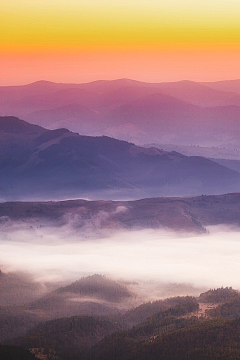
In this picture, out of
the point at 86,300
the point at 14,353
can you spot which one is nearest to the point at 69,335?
the point at 14,353

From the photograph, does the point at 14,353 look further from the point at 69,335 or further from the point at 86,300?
the point at 86,300

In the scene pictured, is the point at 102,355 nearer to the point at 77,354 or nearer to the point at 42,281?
the point at 77,354

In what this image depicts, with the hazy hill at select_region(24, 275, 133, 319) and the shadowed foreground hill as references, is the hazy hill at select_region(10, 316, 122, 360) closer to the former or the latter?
the shadowed foreground hill

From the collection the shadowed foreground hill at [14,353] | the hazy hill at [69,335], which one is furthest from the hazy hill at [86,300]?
the shadowed foreground hill at [14,353]

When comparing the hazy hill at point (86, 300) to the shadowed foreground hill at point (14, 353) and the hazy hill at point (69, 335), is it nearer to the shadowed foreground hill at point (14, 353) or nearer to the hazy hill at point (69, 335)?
the hazy hill at point (69, 335)

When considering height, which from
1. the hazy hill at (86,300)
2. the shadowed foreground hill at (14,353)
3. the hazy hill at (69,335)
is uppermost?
the hazy hill at (86,300)

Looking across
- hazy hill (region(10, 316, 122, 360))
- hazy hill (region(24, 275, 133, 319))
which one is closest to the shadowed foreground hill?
hazy hill (region(10, 316, 122, 360))

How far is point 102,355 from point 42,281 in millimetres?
80164

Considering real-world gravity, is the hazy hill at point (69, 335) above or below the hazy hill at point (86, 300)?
below

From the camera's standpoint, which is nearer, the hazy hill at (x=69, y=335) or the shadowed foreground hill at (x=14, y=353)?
the shadowed foreground hill at (x=14, y=353)

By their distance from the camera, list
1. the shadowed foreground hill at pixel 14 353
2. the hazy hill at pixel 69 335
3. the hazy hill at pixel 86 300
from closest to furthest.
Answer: the shadowed foreground hill at pixel 14 353 → the hazy hill at pixel 69 335 → the hazy hill at pixel 86 300

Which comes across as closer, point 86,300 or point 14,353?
point 14,353

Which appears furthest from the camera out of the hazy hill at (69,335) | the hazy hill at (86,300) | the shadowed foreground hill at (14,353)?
the hazy hill at (86,300)

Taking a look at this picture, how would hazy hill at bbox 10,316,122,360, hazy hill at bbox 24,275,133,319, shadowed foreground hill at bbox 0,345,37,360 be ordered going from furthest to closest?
hazy hill at bbox 24,275,133,319 < hazy hill at bbox 10,316,122,360 < shadowed foreground hill at bbox 0,345,37,360
